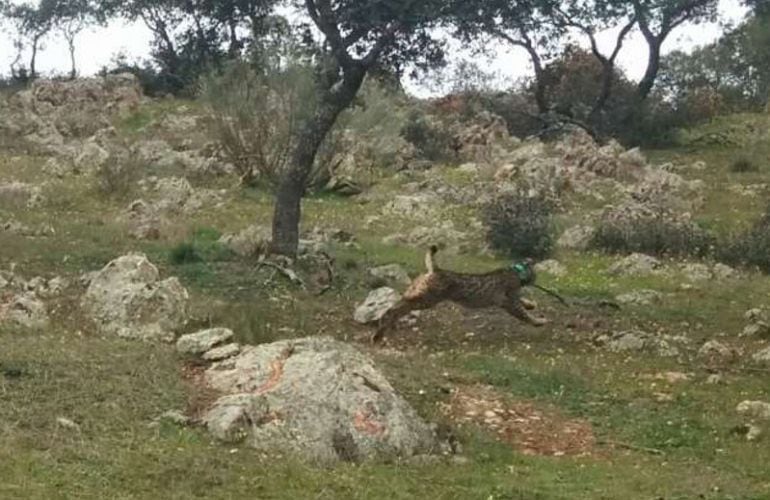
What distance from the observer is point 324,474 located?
23.7 feet

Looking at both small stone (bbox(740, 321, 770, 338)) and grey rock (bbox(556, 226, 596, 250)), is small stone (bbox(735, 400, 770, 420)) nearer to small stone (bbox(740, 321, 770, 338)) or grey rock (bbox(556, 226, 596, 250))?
small stone (bbox(740, 321, 770, 338))

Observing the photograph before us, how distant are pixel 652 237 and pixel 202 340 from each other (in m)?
10.4

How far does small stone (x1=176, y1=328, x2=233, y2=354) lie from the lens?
988 centimetres

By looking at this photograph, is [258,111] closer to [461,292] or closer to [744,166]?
[461,292]

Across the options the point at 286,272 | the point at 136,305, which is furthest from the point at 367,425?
the point at 286,272

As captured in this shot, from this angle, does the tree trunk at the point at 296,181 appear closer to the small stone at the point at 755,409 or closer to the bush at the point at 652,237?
the bush at the point at 652,237

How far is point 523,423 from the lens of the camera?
30.1 feet

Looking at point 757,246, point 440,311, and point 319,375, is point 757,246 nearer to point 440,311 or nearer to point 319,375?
point 440,311

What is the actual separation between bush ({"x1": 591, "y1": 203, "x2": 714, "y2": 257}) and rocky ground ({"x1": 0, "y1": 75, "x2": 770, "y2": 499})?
1.08 feet

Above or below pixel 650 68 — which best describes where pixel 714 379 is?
below

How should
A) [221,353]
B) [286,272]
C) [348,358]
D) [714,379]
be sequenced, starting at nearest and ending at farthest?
[348,358] → [221,353] → [714,379] → [286,272]

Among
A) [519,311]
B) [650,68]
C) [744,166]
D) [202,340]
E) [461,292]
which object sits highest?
[650,68]

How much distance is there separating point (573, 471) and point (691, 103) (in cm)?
2740

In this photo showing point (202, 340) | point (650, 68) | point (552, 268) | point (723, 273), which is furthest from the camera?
point (650, 68)
